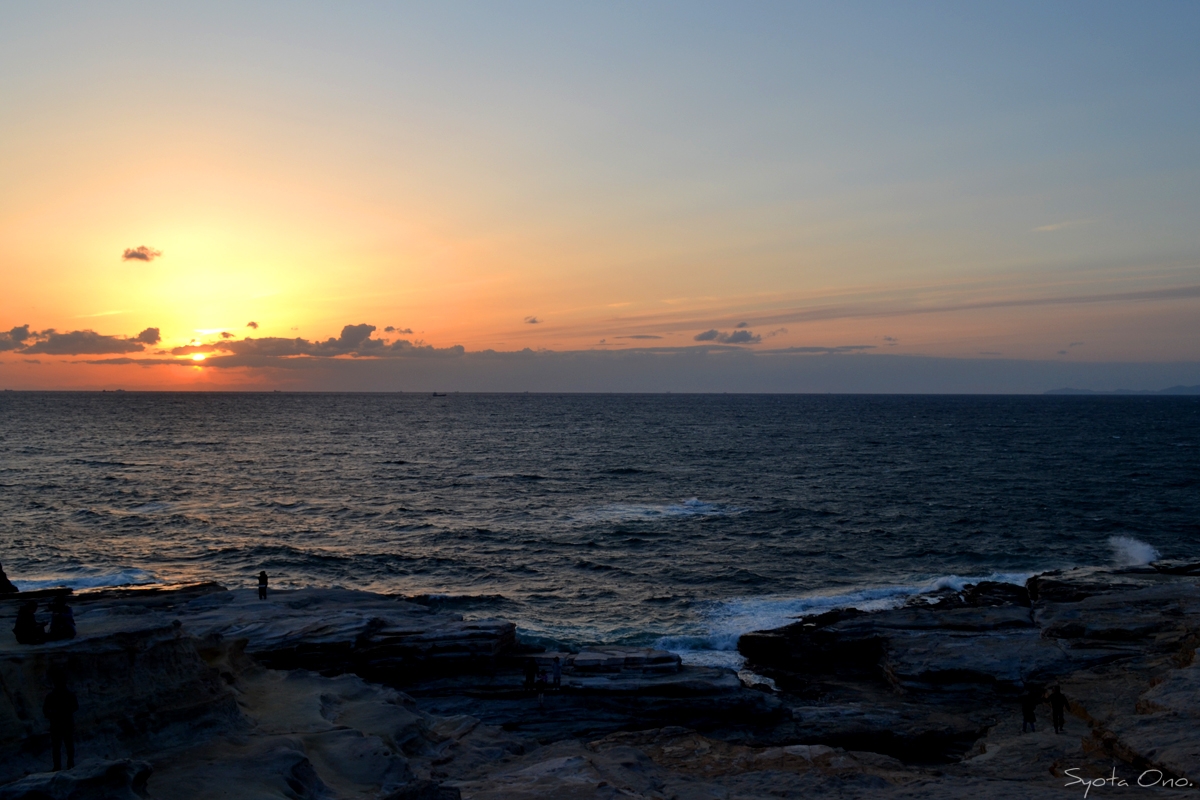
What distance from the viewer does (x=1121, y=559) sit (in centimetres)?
4894

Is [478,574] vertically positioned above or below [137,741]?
below

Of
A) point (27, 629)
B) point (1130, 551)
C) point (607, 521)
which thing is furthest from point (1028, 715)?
point (607, 521)

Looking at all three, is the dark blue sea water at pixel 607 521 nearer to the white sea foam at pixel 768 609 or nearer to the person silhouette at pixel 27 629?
the white sea foam at pixel 768 609

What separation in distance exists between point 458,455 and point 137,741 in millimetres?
98100

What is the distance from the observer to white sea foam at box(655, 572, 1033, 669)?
32.9 metres

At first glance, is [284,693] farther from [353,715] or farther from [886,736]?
[886,736]

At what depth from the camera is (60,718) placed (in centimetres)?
1464

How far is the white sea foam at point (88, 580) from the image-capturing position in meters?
41.0

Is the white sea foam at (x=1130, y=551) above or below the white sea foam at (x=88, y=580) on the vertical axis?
below

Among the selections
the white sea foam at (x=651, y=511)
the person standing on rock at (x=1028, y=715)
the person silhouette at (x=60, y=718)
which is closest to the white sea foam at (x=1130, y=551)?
the white sea foam at (x=651, y=511)

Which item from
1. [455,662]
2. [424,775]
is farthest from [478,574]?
[424,775]

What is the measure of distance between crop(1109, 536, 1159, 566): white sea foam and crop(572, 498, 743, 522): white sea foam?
1059 inches
